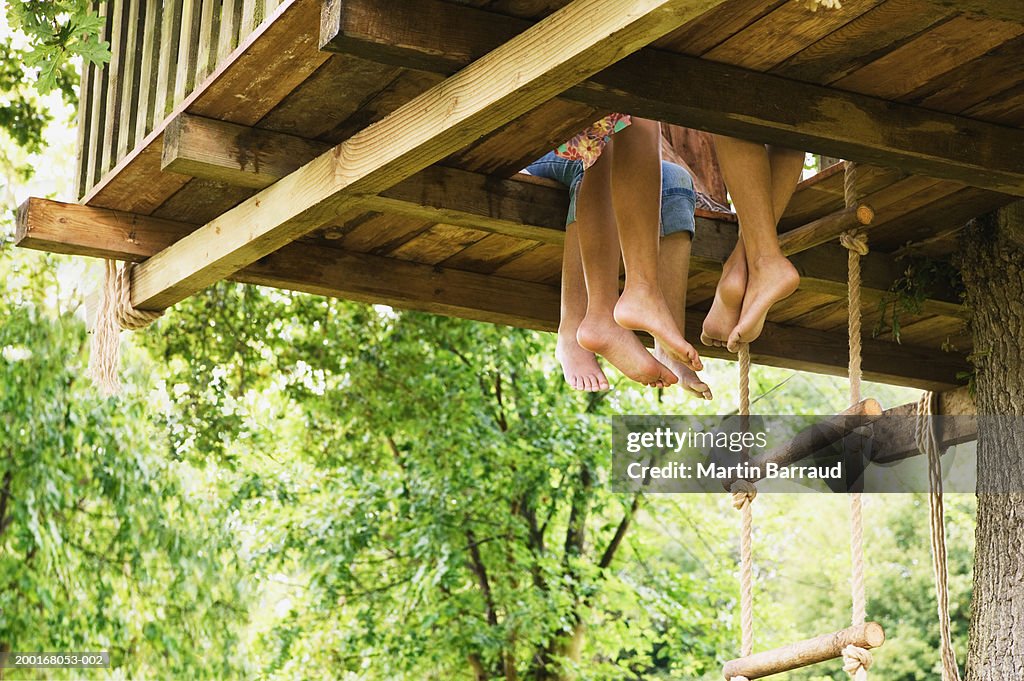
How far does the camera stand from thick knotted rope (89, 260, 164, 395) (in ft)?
9.54

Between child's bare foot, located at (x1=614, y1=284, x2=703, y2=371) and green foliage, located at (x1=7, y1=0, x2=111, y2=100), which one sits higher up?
green foliage, located at (x1=7, y1=0, x2=111, y2=100)

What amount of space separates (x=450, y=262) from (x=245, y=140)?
0.91 meters

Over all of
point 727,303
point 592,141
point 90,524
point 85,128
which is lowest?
point 90,524

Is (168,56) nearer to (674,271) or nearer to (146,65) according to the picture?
(146,65)

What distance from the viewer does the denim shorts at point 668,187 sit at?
2.69 meters

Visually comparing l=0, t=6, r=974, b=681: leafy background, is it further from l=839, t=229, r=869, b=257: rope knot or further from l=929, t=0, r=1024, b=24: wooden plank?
l=929, t=0, r=1024, b=24: wooden plank

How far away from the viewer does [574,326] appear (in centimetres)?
283

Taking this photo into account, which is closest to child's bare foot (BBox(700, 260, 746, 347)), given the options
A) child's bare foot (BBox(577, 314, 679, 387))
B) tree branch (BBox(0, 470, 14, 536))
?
child's bare foot (BBox(577, 314, 679, 387))

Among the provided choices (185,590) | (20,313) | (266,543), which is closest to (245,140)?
(20,313)

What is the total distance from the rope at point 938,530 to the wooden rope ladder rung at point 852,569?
43cm

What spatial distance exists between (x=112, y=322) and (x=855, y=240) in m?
1.76

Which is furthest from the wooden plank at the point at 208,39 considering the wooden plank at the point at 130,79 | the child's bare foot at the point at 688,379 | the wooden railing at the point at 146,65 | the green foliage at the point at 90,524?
the green foliage at the point at 90,524

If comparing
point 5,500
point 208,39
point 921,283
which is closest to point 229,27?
point 208,39

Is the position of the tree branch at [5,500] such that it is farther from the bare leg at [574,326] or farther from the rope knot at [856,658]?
the rope knot at [856,658]
